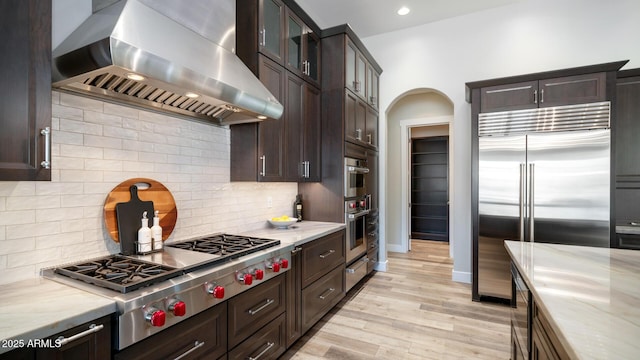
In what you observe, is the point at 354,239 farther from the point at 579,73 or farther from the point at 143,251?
the point at 579,73

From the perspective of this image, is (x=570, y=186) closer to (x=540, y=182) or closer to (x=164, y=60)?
(x=540, y=182)

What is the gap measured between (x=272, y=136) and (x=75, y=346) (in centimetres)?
188

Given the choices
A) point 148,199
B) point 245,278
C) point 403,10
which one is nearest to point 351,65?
point 403,10

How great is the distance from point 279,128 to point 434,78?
2.73 m

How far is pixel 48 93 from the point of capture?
3.81 ft

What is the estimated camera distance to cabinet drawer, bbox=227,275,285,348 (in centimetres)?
169

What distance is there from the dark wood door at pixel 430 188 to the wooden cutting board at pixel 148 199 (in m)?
5.77

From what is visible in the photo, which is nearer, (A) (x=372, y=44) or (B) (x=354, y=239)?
(B) (x=354, y=239)

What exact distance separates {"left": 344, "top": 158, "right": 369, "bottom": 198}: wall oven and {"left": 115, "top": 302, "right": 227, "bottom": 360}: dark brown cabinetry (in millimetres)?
2000

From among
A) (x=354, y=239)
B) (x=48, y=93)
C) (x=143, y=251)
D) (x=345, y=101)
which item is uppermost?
(x=345, y=101)

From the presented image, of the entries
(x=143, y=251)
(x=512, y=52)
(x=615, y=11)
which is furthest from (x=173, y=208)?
(x=615, y=11)

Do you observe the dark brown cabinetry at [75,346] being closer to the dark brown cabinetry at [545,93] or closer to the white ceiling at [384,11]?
the dark brown cabinetry at [545,93]

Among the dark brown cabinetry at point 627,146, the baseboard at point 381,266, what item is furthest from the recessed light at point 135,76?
the dark brown cabinetry at point 627,146

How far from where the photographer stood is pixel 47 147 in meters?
1.16
